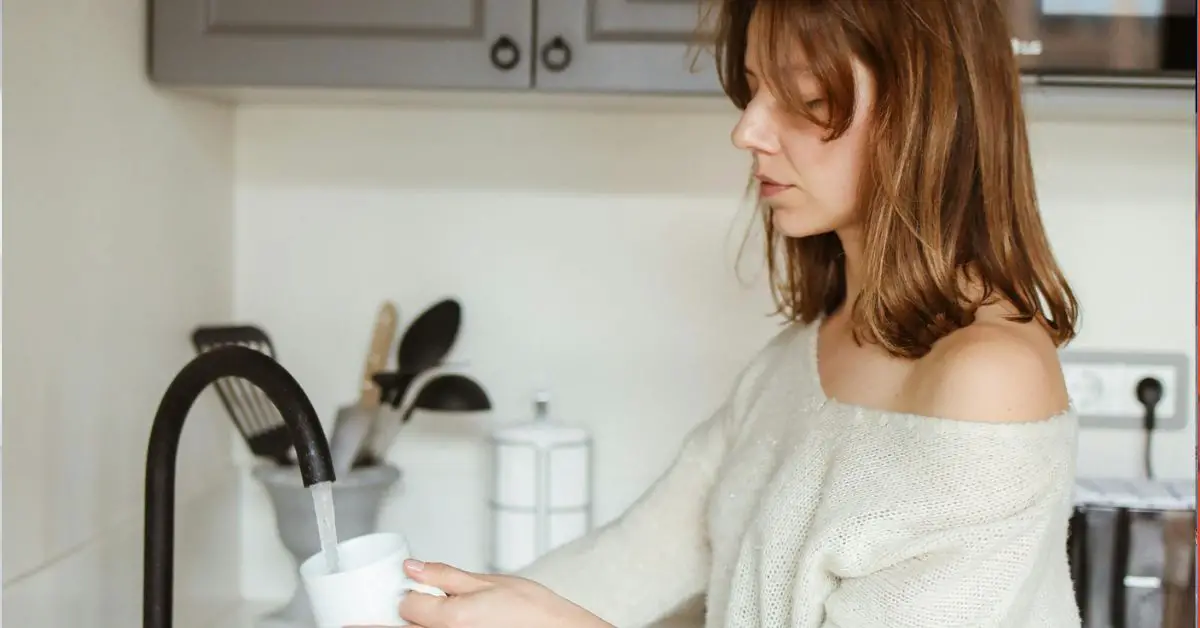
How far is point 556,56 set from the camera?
1.26 m

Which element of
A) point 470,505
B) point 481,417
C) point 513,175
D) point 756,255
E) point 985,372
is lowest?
point 470,505

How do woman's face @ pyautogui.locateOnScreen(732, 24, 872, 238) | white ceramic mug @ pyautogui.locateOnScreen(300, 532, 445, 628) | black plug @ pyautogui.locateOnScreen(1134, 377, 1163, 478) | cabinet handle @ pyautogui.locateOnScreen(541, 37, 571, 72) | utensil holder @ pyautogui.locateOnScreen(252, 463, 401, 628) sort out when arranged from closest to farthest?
white ceramic mug @ pyautogui.locateOnScreen(300, 532, 445, 628), woman's face @ pyautogui.locateOnScreen(732, 24, 872, 238), cabinet handle @ pyautogui.locateOnScreen(541, 37, 571, 72), utensil holder @ pyautogui.locateOnScreen(252, 463, 401, 628), black plug @ pyautogui.locateOnScreen(1134, 377, 1163, 478)

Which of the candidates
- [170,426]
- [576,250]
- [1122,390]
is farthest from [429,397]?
[1122,390]

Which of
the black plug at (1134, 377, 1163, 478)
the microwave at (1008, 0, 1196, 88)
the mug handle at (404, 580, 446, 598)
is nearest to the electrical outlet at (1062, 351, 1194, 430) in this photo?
the black plug at (1134, 377, 1163, 478)

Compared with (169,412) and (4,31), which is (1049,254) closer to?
(169,412)

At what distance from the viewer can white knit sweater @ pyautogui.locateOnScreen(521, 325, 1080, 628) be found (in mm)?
832

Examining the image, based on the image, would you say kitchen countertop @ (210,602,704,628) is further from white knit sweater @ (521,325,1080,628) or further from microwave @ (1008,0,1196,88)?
microwave @ (1008,0,1196,88)

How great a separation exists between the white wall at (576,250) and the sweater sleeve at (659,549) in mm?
406

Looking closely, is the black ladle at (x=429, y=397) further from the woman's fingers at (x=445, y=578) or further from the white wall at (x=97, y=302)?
the woman's fingers at (x=445, y=578)

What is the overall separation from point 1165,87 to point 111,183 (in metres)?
1.08

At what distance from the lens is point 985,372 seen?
832 mm

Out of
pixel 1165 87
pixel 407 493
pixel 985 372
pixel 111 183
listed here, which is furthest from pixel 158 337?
pixel 1165 87

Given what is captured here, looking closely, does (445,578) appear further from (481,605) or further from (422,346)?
(422,346)

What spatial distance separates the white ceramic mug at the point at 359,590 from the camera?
0.78 meters
